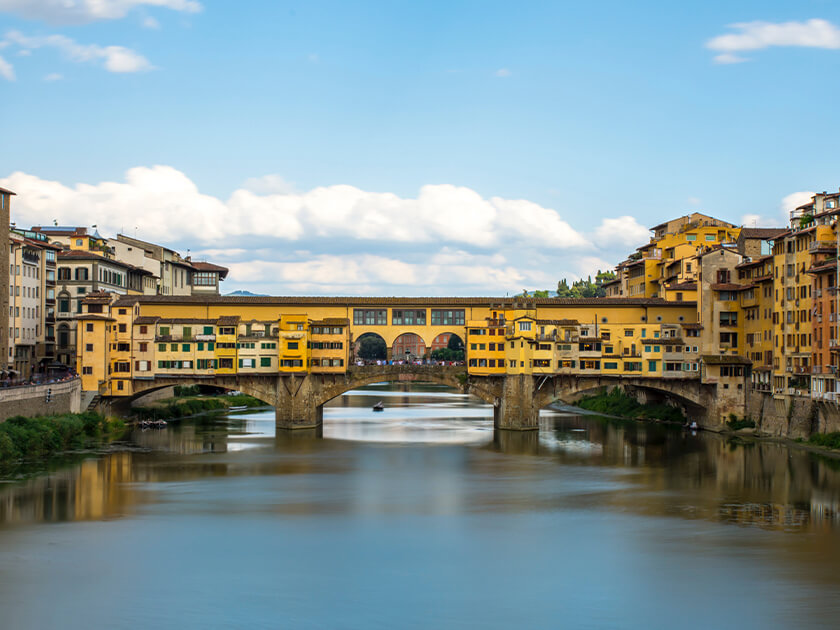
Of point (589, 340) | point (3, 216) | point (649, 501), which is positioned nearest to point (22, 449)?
point (3, 216)

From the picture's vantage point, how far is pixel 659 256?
243 feet

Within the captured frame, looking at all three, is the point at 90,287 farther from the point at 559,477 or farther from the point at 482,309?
the point at 559,477

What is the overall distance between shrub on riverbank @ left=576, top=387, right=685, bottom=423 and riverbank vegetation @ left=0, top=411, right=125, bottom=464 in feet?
113

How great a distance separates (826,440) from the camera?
46.9 meters

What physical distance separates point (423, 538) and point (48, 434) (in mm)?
23454

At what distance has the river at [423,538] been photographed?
24.0 meters

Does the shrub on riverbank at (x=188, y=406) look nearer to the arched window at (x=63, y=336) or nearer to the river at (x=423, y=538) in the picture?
the arched window at (x=63, y=336)

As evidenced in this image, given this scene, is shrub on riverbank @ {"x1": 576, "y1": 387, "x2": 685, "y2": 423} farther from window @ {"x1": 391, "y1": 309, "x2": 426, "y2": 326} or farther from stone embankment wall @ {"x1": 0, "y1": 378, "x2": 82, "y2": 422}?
stone embankment wall @ {"x1": 0, "y1": 378, "x2": 82, "y2": 422}

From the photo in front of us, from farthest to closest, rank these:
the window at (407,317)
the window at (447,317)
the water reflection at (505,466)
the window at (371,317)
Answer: the window at (407,317), the window at (371,317), the window at (447,317), the water reflection at (505,466)

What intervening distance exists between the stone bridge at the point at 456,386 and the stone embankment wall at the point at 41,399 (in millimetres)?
4279

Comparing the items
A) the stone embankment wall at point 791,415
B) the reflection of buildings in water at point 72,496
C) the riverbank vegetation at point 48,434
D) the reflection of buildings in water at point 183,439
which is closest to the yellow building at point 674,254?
the stone embankment wall at point 791,415

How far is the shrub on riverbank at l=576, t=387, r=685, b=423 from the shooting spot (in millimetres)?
65688

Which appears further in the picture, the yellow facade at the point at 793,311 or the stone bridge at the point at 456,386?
the stone bridge at the point at 456,386

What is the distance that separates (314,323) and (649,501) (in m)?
27.7
